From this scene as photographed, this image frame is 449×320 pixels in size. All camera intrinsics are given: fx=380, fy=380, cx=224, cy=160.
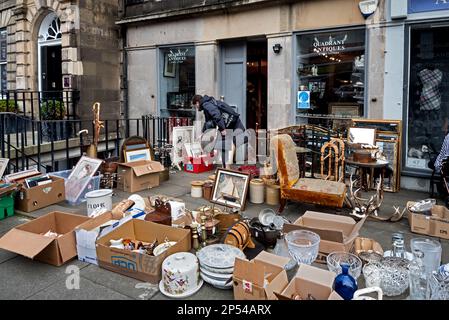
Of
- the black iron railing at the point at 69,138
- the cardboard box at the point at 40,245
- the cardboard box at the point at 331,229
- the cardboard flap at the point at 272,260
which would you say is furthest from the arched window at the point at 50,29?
the cardboard flap at the point at 272,260

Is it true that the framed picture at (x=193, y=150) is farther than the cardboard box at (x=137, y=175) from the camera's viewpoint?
Yes

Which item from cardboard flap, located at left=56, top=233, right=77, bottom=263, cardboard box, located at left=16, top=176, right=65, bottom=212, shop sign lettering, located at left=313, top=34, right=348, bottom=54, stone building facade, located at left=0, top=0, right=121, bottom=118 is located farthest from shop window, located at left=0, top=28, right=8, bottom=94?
cardboard flap, located at left=56, top=233, right=77, bottom=263

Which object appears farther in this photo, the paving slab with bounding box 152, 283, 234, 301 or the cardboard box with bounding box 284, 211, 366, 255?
the cardboard box with bounding box 284, 211, 366, 255

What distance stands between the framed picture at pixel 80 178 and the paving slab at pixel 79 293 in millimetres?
2885

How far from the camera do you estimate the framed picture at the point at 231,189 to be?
19.9 ft

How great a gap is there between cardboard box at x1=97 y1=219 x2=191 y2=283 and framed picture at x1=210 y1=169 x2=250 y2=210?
1.85 meters

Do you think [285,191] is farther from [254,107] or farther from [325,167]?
[254,107]

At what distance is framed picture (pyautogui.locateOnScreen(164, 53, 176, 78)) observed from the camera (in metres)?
11.0

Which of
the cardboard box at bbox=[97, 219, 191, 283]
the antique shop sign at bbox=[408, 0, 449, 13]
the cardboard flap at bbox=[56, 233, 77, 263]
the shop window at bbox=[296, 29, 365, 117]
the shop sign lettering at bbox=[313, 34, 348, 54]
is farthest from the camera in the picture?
the shop sign lettering at bbox=[313, 34, 348, 54]

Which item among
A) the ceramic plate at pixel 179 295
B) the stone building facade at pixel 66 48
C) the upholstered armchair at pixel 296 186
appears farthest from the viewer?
the stone building facade at pixel 66 48

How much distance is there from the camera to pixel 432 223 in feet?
16.0

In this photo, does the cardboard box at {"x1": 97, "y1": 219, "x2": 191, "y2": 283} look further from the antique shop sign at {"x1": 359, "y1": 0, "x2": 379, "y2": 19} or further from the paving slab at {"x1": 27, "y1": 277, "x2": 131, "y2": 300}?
the antique shop sign at {"x1": 359, "y1": 0, "x2": 379, "y2": 19}

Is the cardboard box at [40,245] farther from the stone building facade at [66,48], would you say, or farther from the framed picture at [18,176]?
the stone building facade at [66,48]

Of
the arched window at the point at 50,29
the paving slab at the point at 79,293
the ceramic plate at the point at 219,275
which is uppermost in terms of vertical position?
the arched window at the point at 50,29
